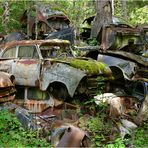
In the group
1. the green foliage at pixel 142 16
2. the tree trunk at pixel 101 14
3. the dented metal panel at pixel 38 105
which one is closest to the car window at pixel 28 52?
the dented metal panel at pixel 38 105

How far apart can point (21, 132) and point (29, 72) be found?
2.19 metres

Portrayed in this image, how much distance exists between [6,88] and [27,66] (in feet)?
3.23

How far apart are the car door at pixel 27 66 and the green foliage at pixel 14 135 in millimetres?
1374

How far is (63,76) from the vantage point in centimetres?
873

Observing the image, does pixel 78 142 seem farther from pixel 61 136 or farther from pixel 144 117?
pixel 144 117

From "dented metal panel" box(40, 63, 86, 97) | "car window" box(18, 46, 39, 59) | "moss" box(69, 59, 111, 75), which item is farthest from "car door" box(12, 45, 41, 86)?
"moss" box(69, 59, 111, 75)

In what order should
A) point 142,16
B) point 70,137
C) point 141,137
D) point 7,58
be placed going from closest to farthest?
1. point 70,137
2. point 141,137
3. point 7,58
4. point 142,16

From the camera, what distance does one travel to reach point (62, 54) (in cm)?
1008

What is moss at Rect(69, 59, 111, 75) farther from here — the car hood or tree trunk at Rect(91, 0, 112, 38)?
tree trunk at Rect(91, 0, 112, 38)

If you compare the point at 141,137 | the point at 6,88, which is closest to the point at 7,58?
the point at 6,88

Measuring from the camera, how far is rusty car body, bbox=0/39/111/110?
8.77 m

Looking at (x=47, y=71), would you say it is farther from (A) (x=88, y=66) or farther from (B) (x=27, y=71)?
(A) (x=88, y=66)

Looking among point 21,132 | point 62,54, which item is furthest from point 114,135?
point 62,54

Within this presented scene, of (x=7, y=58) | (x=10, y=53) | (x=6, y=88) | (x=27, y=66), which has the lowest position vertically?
(x=6, y=88)
